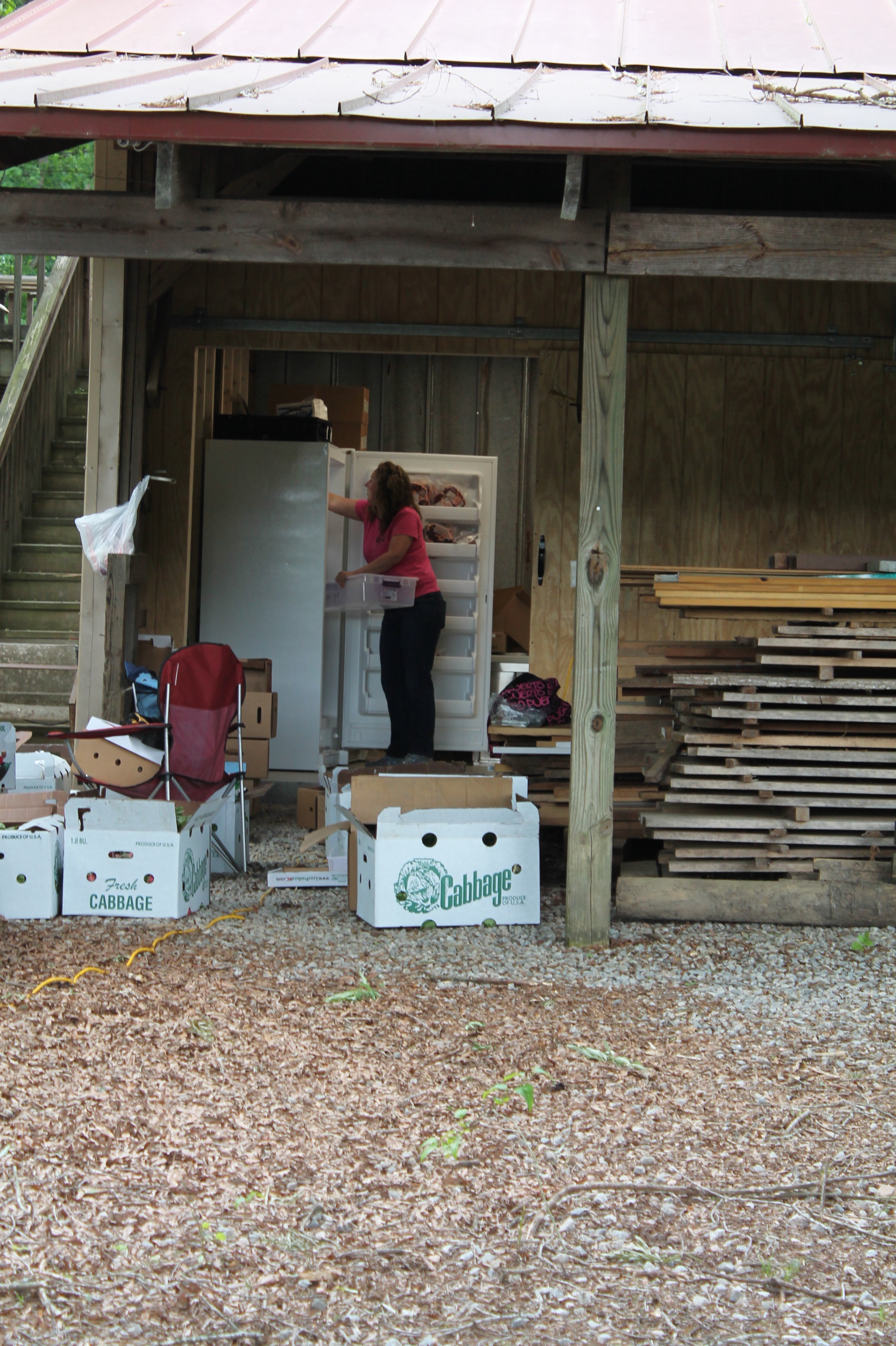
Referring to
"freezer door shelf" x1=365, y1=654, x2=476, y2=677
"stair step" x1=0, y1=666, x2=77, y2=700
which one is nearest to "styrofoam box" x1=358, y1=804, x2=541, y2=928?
"stair step" x1=0, y1=666, x2=77, y2=700

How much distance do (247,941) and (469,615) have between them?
4.24 metres

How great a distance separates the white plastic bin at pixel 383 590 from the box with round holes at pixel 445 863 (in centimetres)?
254

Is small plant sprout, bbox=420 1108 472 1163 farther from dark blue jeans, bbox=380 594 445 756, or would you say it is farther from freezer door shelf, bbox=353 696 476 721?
freezer door shelf, bbox=353 696 476 721

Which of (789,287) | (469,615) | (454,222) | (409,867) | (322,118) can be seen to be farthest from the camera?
(469,615)

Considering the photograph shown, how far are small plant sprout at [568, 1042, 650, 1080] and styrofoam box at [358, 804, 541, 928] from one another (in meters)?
1.31

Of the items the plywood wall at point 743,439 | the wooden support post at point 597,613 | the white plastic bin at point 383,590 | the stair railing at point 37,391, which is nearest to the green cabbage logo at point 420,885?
the wooden support post at point 597,613

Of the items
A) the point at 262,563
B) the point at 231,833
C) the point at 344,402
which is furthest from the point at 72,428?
the point at 231,833

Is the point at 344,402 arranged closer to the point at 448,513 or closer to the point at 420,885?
the point at 448,513

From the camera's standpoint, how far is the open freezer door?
867 cm

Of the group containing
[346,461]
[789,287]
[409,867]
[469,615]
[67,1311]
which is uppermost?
[789,287]

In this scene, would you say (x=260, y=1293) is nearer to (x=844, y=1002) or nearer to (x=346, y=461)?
(x=844, y=1002)

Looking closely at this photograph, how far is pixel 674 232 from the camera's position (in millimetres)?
4574

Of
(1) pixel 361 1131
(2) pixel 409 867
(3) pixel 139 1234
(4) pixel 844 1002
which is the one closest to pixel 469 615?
(2) pixel 409 867

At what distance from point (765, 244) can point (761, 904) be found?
8.38ft
